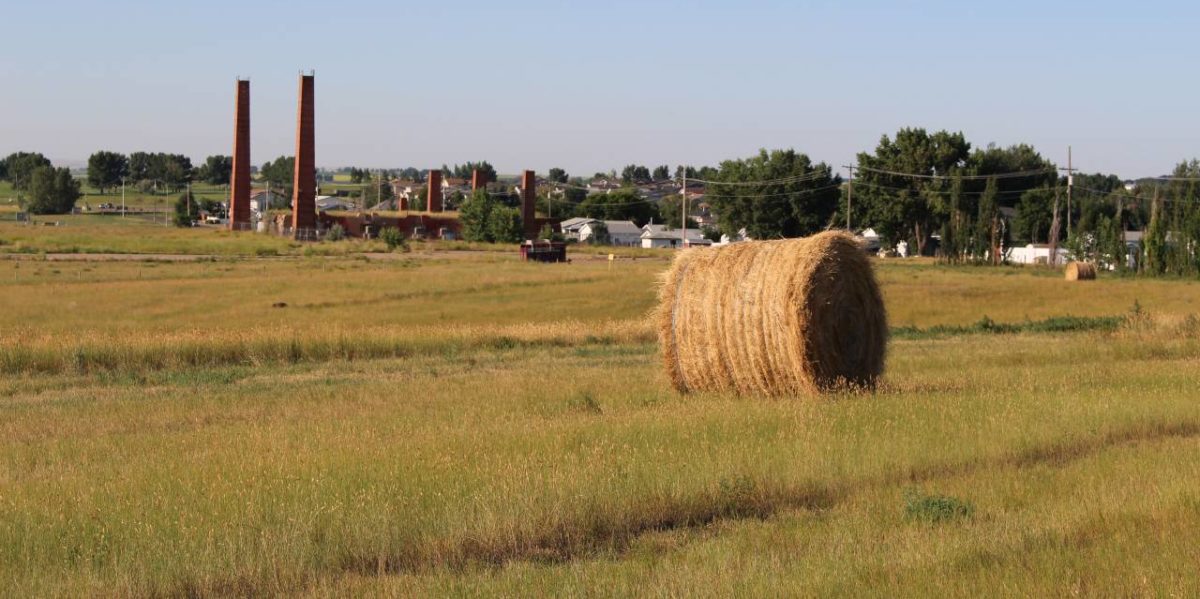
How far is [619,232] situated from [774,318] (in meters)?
153

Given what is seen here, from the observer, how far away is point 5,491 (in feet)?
35.8

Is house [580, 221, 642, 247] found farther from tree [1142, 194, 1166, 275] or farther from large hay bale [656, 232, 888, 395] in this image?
large hay bale [656, 232, 888, 395]

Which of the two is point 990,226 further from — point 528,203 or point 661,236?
point 661,236

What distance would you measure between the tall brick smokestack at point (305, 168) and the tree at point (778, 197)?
38556mm

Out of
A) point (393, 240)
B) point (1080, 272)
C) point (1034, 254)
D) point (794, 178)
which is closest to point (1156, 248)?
point (1080, 272)

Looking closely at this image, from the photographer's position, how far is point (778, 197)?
128125 millimetres

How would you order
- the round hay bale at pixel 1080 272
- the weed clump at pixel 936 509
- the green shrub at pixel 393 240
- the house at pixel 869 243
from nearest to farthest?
the weed clump at pixel 936 509, the house at pixel 869 243, the round hay bale at pixel 1080 272, the green shrub at pixel 393 240

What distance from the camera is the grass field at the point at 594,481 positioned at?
27.5ft

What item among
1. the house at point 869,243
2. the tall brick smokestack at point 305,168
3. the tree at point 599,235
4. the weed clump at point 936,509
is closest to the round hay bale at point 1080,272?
the house at point 869,243

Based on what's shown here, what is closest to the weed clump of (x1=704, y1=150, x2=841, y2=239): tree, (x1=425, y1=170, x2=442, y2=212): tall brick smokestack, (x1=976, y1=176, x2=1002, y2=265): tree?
(x1=976, y1=176, x2=1002, y2=265): tree

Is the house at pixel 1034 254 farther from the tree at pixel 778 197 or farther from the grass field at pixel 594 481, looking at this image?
the grass field at pixel 594 481

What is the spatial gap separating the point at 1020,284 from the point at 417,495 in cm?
5155

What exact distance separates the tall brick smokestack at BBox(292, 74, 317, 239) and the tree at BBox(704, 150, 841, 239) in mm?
38556

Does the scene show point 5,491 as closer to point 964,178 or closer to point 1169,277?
point 1169,277
